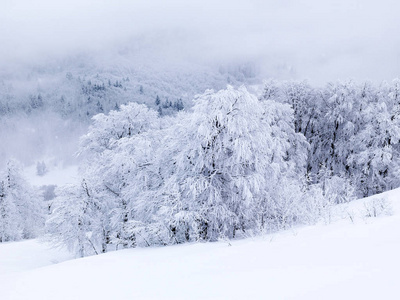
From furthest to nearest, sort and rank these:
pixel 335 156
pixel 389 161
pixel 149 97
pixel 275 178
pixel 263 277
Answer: pixel 149 97 → pixel 335 156 → pixel 389 161 → pixel 275 178 → pixel 263 277

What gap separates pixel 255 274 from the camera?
15.9 feet

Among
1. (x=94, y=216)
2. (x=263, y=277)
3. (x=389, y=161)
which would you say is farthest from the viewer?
(x=389, y=161)

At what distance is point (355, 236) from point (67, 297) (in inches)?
213

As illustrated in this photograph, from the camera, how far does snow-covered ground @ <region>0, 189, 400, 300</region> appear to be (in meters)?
3.78

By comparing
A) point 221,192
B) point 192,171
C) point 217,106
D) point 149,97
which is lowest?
point 149,97

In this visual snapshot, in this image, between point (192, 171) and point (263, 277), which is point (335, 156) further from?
point (263, 277)

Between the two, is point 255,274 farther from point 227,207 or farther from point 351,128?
point 351,128

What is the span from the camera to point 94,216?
1905cm

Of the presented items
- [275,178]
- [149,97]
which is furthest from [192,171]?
[149,97]

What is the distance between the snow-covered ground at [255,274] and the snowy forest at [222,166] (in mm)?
3171

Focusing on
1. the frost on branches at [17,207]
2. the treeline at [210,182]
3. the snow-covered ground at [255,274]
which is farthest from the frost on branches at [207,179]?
the frost on branches at [17,207]

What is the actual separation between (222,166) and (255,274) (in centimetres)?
938

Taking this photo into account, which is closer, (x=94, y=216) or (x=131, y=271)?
(x=131, y=271)

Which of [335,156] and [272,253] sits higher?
[272,253]
